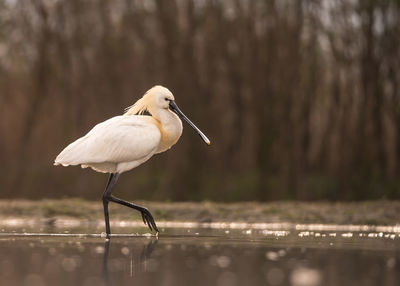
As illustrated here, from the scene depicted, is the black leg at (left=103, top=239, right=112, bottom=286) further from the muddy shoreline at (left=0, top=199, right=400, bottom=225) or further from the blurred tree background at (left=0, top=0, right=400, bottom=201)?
the blurred tree background at (left=0, top=0, right=400, bottom=201)

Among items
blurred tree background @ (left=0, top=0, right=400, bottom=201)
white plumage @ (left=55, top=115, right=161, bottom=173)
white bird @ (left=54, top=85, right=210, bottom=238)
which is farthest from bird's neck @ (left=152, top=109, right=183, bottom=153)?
blurred tree background @ (left=0, top=0, right=400, bottom=201)

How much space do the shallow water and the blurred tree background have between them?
19.3ft

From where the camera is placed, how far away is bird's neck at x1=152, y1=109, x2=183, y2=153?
10656 millimetres

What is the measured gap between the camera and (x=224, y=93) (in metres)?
16.5

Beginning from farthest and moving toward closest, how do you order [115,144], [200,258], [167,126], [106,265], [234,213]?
[234,213], [167,126], [115,144], [200,258], [106,265]

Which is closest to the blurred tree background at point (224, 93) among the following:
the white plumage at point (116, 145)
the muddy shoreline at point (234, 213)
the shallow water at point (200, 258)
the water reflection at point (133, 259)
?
the muddy shoreline at point (234, 213)

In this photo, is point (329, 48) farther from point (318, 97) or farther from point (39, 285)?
point (39, 285)

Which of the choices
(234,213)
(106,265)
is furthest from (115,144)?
(106,265)

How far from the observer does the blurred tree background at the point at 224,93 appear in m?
15.6

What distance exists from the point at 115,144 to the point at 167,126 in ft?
2.47

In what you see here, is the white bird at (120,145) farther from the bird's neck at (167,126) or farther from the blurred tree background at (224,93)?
the blurred tree background at (224,93)

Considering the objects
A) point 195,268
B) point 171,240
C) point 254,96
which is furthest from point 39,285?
point 254,96

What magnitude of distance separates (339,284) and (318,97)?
10.7 metres

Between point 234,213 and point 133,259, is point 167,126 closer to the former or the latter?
point 234,213
